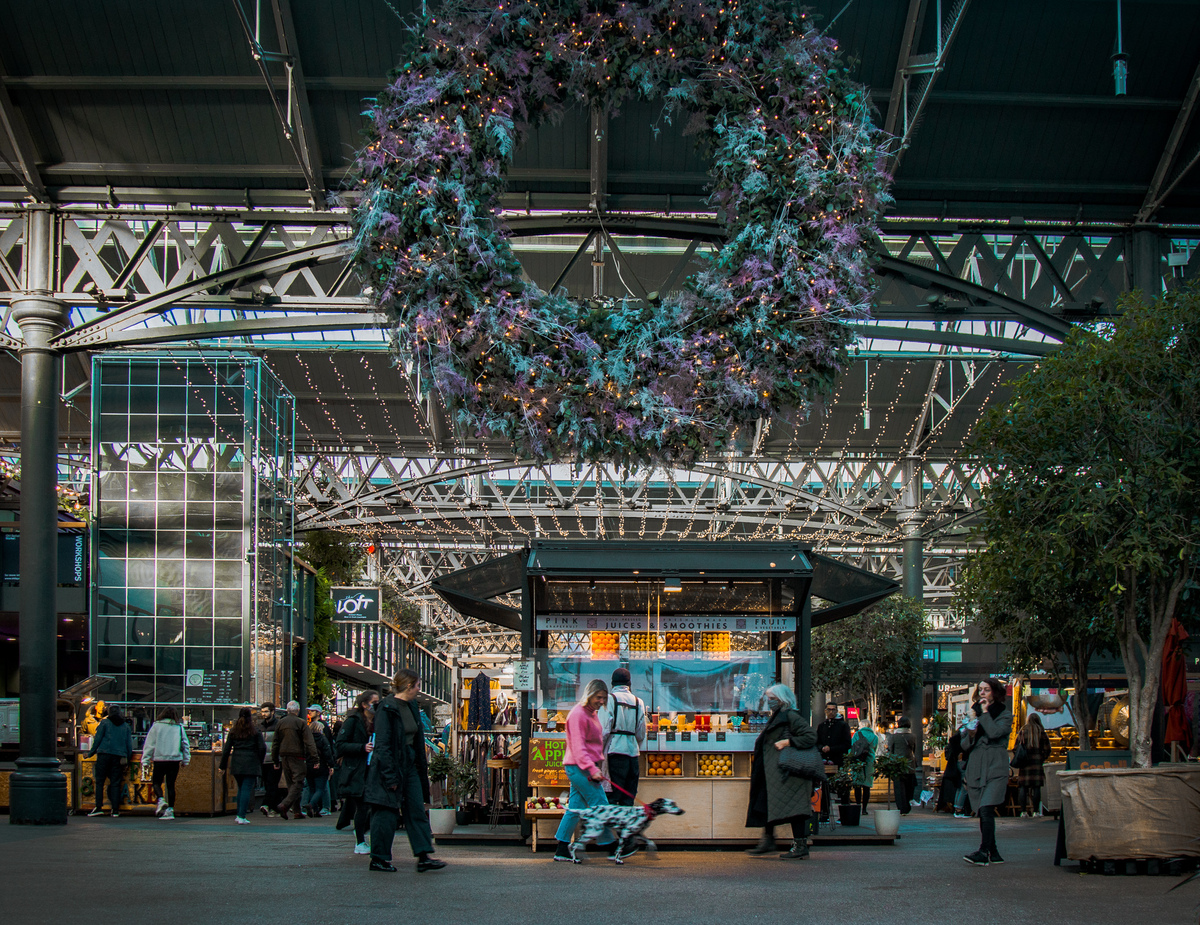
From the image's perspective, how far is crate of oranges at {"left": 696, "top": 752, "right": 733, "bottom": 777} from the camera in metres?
13.1

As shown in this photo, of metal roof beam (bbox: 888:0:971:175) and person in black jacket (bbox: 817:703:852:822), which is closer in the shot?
metal roof beam (bbox: 888:0:971:175)

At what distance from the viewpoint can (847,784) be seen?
14812mm

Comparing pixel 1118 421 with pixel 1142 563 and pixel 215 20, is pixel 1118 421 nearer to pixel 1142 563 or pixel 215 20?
pixel 1142 563

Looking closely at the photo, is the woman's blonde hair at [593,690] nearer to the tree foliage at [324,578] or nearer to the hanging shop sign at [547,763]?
the hanging shop sign at [547,763]

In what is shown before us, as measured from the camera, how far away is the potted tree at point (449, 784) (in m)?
13.5

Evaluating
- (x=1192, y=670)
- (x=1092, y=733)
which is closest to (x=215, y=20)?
(x=1092, y=733)

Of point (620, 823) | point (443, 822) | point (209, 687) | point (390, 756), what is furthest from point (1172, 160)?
point (209, 687)

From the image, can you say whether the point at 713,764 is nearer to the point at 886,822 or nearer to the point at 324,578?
the point at 886,822

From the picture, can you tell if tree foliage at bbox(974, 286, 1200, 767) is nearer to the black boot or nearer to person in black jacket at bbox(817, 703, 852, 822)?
the black boot

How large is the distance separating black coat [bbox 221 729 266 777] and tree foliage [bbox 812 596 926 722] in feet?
60.4

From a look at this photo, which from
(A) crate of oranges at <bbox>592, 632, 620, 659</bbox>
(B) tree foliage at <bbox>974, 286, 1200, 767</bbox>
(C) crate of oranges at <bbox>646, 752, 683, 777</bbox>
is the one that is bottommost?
(C) crate of oranges at <bbox>646, 752, 683, 777</bbox>

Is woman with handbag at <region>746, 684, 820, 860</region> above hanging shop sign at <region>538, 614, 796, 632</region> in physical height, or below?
below

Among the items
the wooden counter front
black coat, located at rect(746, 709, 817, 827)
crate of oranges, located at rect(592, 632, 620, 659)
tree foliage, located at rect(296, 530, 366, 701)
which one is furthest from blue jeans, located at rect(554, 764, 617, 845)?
tree foliage, located at rect(296, 530, 366, 701)

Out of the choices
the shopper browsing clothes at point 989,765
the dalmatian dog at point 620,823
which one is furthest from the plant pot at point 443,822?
the shopper browsing clothes at point 989,765
